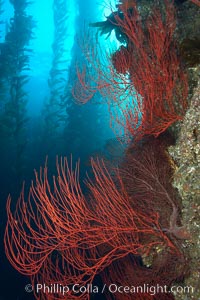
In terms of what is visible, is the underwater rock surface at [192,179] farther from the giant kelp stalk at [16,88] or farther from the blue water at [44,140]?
the giant kelp stalk at [16,88]

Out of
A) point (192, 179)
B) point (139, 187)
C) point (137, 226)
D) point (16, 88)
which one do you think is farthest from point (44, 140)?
point (192, 179)

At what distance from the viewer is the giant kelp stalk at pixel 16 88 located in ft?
32.8

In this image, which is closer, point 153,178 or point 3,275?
point 153,178

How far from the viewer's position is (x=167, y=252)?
Answer: 3240 mm

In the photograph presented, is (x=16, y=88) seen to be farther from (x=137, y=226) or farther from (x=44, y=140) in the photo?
(x=137, y=226)

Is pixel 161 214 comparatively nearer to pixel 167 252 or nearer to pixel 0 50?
pixel 167 252

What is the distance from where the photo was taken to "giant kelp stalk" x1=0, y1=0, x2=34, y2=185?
10008 millimetres

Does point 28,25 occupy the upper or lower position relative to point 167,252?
upper

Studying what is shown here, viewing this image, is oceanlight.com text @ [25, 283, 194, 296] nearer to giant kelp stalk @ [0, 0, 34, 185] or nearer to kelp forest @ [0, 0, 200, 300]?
kelp forest @ [0, 0, 200, 300]

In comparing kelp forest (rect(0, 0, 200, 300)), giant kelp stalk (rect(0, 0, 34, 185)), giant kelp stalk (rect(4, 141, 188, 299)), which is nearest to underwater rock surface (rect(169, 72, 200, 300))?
kelp forest (rect(0, 0, 200, 300))

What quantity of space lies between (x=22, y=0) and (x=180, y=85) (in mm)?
13291

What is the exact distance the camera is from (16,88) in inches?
408

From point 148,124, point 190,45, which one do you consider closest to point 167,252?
point 148,124

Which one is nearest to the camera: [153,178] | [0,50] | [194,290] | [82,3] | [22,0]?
[194,290]
